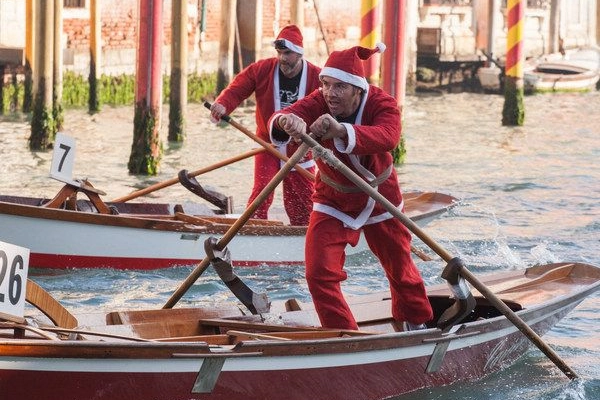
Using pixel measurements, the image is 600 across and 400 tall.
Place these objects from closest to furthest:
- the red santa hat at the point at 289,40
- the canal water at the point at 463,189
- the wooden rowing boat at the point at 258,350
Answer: the wooden rowing boat at the point at 258,350 → the canal water at the point at 463,189 → the red santa hat at the point at 289,40

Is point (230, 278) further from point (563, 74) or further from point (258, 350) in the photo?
point (563, 74)

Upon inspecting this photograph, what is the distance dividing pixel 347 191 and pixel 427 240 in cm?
43

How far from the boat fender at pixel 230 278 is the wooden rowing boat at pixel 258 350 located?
0.07 meters

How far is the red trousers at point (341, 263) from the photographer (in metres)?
6.74

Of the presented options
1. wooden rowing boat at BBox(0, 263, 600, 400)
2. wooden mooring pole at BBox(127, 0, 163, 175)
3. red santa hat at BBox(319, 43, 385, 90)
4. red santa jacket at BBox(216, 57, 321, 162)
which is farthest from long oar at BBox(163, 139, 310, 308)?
wooden mooring pole at BBox(127, 0, 163, 175)

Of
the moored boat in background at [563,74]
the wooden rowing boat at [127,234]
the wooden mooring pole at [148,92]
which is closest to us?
the wooden rowing boat at [127,234]

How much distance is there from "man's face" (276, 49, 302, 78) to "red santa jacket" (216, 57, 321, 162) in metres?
0.06

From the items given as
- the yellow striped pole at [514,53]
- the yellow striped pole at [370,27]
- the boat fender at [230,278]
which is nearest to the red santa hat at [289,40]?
the boat fender at [230,278]

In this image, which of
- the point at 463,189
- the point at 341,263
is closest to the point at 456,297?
the point at 341,263

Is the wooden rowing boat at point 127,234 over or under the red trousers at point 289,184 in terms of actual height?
under

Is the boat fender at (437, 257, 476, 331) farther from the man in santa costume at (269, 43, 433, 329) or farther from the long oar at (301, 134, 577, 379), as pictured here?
the man in santa costume at (269, 43, 433, 329)

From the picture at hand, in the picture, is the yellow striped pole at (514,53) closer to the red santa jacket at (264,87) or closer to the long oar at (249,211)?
the red santa jacket at (264,87)

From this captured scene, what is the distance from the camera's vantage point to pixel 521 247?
37.9 feet

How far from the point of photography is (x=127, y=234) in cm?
962
